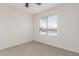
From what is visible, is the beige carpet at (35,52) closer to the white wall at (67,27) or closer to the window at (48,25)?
the white wall at (67,27)

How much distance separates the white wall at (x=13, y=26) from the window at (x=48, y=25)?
37.9 inches

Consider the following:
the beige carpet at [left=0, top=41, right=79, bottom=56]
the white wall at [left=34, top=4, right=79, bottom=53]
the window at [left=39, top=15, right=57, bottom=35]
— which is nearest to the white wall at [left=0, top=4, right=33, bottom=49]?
the beige carpet at [left=0, top=41, right=79, bottom=56]

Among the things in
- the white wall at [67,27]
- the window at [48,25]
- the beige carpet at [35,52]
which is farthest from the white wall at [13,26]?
the white wall at [67,27]

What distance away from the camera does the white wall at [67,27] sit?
10.3 ft

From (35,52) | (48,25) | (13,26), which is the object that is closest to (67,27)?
(48,25)

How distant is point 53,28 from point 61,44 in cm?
104

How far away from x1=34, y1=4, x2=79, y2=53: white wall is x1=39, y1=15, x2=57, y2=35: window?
1.16ft

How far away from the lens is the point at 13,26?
4250 millimetres

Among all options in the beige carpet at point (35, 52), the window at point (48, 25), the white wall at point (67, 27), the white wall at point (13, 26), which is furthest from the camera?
the window at point (48, 25)

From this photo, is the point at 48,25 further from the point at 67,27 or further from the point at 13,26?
the point at 13,26

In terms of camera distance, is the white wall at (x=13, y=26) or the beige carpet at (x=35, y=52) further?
the white wall at (x=13, y=26)

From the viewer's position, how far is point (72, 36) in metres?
3.27

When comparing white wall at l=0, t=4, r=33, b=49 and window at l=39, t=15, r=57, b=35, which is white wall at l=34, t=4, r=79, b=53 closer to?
window at l=39, t=15, r=57, b=35

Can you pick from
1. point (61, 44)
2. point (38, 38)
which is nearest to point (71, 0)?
point (61, 44)
